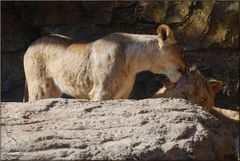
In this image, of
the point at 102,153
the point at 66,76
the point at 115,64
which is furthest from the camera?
the point at 66,76

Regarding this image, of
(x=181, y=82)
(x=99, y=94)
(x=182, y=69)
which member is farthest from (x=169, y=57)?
(x=99, y=94)

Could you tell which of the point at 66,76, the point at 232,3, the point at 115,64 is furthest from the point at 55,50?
the point at 232,3

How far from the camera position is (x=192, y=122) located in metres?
3.98

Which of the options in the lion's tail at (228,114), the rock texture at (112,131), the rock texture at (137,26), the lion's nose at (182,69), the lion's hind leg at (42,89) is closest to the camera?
the rock texture at (112,131)

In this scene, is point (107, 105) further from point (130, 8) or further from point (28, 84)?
point (130, 8)

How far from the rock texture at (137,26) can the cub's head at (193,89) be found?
35.1 inches

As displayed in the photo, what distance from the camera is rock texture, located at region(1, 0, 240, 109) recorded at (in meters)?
8.01

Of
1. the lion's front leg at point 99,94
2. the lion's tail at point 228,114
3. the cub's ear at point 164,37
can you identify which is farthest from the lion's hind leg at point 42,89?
the lion's tail at point 228,114

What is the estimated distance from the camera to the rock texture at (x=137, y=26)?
801cm

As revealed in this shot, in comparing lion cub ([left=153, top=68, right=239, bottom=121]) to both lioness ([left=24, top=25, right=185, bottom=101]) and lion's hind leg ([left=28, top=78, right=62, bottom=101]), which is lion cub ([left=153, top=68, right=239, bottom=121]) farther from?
lion's hind leg ([left=28, top=78, right=62, bottom=101])

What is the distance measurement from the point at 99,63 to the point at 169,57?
0.68m

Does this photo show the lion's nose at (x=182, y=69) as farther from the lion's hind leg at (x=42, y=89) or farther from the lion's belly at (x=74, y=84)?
the lion's hind leg at (x=42, y=89)

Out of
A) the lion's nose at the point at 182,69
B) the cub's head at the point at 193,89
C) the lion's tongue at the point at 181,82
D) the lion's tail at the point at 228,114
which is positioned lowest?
the lion's tail at the point at 228,114

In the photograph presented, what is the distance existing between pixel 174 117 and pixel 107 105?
446mm
